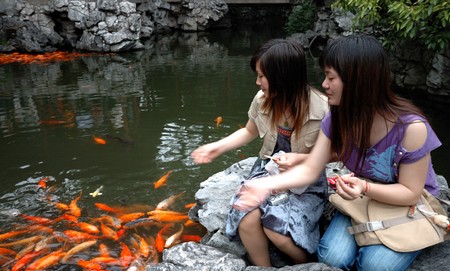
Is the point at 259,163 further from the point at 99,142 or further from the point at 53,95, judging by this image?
the point at 53,95

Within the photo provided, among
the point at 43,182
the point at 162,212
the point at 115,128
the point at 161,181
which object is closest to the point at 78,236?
the point at 162,212

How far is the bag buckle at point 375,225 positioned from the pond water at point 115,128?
213 cm

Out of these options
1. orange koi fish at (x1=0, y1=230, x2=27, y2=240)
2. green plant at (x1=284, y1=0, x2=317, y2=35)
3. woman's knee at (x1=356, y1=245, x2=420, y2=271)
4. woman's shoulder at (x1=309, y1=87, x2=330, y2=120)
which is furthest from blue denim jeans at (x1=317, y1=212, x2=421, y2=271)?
green plant at (x1=284, y1=0, x2=317, y2=35)

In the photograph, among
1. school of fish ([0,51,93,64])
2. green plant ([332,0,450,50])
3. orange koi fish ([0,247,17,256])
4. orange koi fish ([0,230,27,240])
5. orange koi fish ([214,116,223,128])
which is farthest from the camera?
school of fish ([0,51,93,64])

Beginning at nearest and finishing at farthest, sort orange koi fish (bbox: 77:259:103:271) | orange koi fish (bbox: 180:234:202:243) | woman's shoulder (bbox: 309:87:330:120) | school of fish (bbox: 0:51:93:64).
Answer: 1. woman's shoulder (bbox: 309:87:330:120)
2. orange koi fish (bbox: 77:259:103:271)
3. orange koi fish (bbox: 180:234:202:243)
4. school of fish (bbox: 0:51:93:64)

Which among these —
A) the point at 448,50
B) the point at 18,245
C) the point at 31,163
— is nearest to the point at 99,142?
the point at 31,163

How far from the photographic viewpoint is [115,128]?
6965mm

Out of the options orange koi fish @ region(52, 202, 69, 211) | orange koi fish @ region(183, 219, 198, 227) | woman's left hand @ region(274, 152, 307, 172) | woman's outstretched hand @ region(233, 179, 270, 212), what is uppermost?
woman's left hand @ region(274, 152, 307, 172)

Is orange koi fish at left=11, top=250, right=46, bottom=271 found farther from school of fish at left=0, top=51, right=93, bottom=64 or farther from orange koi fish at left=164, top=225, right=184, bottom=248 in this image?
school of fish at left=0, top=51, right=93, bottom=64

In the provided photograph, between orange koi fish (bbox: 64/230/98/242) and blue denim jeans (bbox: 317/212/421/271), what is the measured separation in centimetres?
241

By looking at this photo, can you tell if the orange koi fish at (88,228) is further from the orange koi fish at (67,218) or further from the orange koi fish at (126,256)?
the orange koi fish at (126,256)

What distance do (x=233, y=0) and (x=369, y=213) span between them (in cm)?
1999

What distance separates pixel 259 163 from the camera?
2.98 metres

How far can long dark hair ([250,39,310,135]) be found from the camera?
8.11 feet
